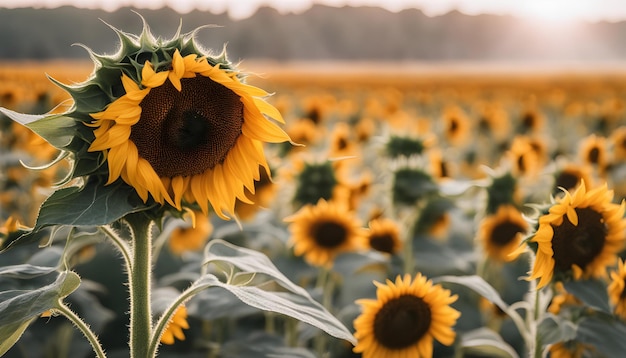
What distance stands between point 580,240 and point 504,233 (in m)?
1.85

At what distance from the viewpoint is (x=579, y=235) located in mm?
2176

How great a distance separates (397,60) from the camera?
135m

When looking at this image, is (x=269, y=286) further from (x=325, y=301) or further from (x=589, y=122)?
(x=589, y=122)

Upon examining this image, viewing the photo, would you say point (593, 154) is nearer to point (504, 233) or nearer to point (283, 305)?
point (504, 233)

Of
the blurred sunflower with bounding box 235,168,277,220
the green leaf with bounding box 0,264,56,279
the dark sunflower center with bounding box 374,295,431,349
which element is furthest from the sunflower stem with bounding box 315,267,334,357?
the green leaf with bounding box 0,264,56,279

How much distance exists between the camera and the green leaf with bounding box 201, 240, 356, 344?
144 centimetres

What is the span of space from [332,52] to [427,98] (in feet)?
428

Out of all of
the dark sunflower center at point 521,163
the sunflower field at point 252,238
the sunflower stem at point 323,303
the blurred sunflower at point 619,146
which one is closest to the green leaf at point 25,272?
the sunflower field at point 252,238

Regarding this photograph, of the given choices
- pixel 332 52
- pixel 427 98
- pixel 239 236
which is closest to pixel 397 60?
pixel 332 52

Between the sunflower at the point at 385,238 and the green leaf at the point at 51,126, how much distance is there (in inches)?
104

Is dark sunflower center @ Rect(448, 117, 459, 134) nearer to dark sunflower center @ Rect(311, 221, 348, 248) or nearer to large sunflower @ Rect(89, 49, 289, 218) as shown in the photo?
dark sunflower center @ Rect(311, 221, 348, 248)

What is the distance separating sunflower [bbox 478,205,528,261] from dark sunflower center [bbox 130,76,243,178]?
2704 mm

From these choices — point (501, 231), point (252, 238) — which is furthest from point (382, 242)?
point (252, 238)

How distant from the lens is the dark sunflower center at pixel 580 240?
2113 mm
